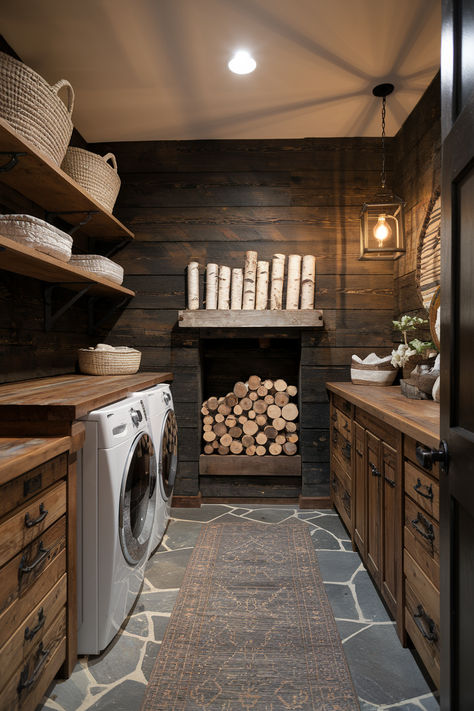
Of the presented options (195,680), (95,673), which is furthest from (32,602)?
(195,680)

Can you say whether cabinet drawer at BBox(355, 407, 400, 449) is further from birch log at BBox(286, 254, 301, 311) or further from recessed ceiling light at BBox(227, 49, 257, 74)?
recessed ceiling light at BBox(227, 49, 257, 74)

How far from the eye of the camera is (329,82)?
8.48 feet

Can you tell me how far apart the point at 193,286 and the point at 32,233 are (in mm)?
1472

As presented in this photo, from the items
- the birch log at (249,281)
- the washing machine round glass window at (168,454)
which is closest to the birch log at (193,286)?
the birch log at (249,281)

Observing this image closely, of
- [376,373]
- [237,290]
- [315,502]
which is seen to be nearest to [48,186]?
[237,290]

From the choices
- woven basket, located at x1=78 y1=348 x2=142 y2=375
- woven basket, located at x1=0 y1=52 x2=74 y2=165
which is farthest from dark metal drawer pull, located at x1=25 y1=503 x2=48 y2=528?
woven basket, located at x1=78 y1=348 x2=142 y2=375

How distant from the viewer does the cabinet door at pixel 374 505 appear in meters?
1.93

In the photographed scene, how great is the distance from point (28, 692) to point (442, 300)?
151cm

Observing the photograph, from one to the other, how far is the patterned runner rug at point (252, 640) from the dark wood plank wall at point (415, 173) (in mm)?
1638

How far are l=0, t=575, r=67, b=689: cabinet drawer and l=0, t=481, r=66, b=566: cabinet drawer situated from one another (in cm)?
21

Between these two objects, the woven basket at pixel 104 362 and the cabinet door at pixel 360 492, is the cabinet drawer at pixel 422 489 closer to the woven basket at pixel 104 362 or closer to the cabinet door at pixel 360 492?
the cabinet door at pixel 360 492

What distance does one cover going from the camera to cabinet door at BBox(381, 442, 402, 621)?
167 cm

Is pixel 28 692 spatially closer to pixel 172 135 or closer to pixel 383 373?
pixel 383 373

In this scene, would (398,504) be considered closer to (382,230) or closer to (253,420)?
(382,230)
